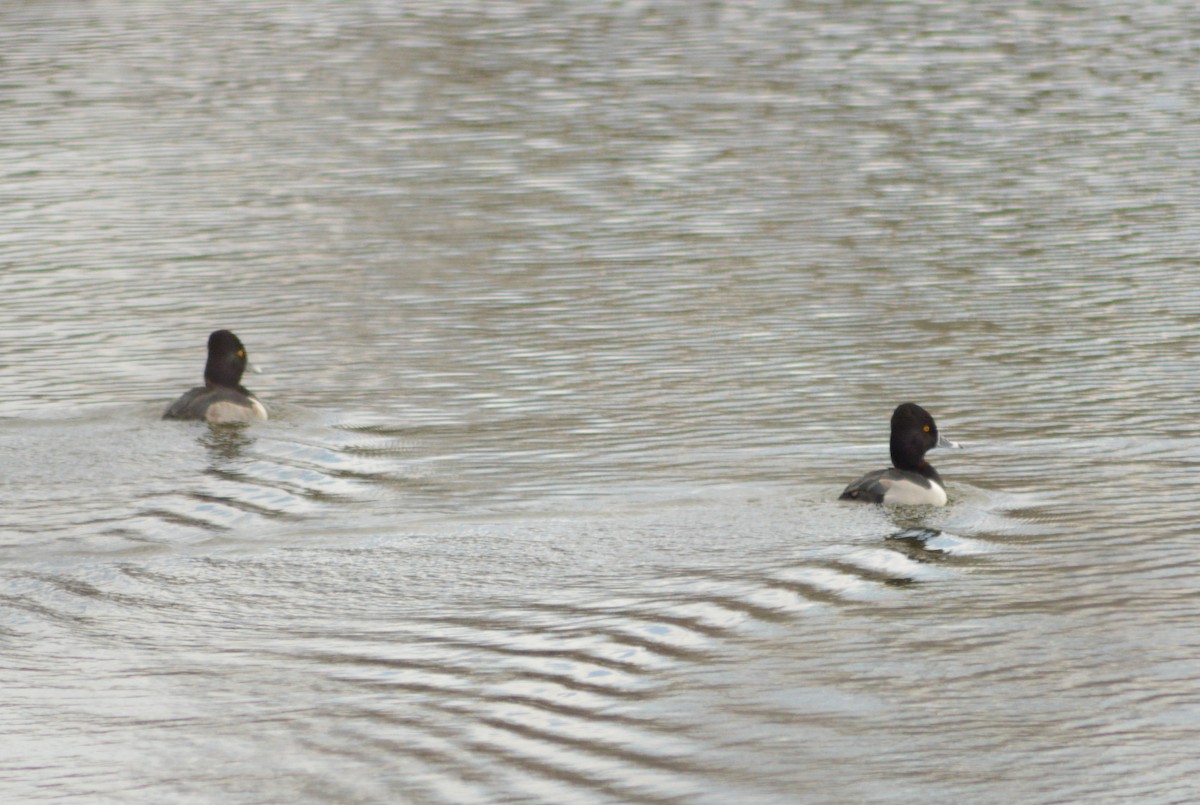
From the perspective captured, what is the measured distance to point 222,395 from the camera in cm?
1798

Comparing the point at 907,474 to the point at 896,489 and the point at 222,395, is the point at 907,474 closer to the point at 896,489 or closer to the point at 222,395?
the point at 896,489

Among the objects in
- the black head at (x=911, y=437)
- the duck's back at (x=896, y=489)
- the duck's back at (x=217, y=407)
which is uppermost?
the black head at (x=911, y=437)

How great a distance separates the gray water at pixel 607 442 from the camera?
34.4ft

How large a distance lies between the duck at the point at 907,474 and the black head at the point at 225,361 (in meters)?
6.08

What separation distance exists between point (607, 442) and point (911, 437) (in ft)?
9.06

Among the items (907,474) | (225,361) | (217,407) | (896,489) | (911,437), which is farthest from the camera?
(225,361)

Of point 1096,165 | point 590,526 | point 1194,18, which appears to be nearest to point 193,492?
point 590,526

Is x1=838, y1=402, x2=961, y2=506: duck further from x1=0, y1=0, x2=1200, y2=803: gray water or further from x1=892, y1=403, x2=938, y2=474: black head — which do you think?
x1=0, y1=0, x2=1200, y2=803: gray water

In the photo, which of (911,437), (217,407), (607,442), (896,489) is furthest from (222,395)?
(896,489)

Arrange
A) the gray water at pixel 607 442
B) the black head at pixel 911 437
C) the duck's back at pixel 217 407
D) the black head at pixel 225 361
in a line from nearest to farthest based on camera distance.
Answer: the gray water at pixel 607 442, the black head at pixel 911 437, the duck's back at pixel 217 407, the black head at pixel 225 361

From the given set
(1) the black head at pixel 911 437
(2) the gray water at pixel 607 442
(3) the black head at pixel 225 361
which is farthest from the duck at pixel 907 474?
(3) the black head at pixel 225 361

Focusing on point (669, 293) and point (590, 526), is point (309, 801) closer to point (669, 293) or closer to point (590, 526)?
point (590, 526)

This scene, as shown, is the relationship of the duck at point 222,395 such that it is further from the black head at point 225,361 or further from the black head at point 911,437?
the black head at point 911,437

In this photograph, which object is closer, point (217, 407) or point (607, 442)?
point (607, 442)
